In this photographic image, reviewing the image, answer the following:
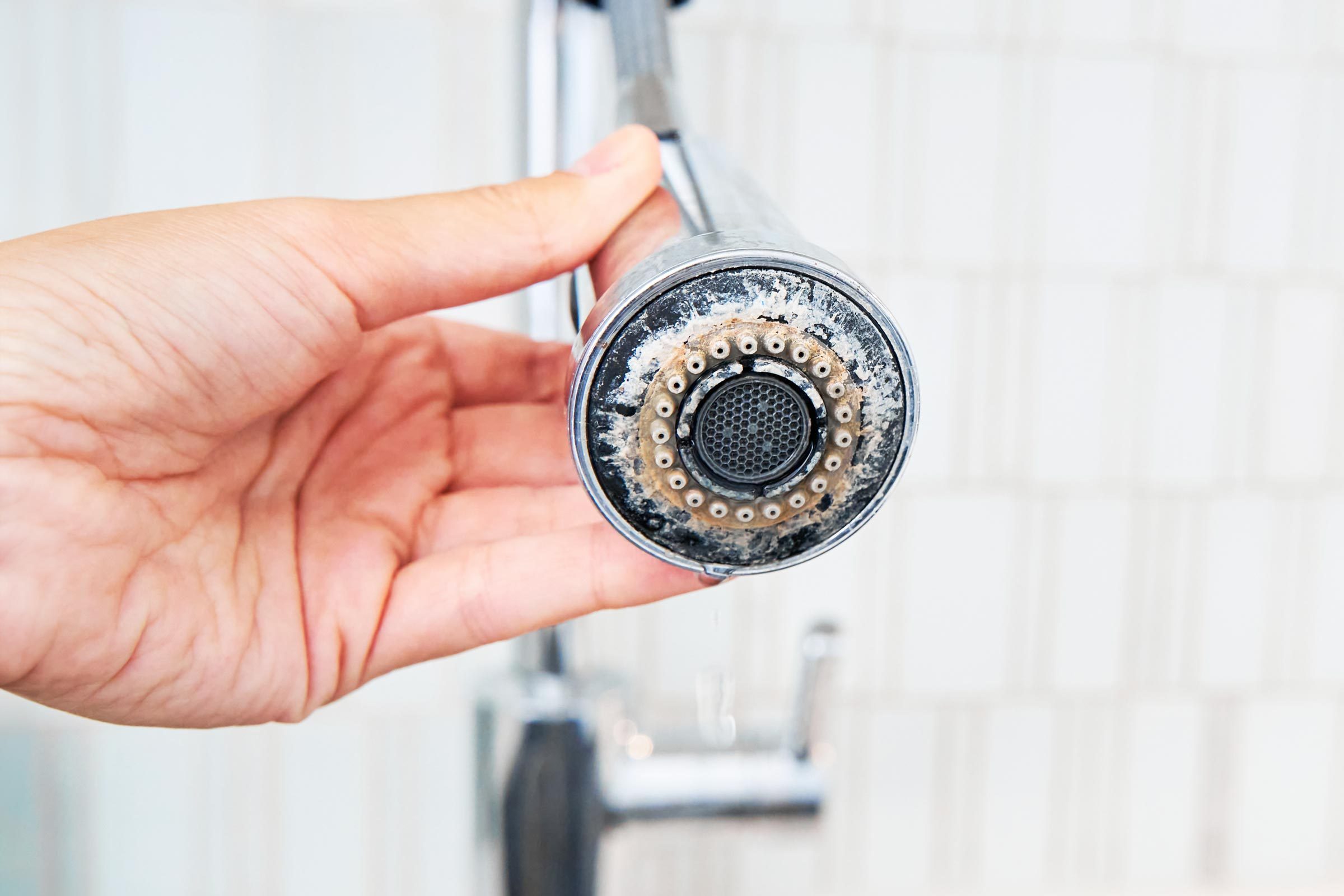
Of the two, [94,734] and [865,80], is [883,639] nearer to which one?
[865,80]

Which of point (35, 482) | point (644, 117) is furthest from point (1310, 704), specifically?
point (35, 482)

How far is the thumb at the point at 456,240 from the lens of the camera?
1.08 ft

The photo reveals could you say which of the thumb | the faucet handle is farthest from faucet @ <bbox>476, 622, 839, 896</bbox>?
the thumb

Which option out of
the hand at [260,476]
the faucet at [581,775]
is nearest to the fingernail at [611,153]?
the hand at [260,476]

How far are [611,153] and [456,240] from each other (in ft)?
0.23

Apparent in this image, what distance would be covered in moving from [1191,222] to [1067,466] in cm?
18

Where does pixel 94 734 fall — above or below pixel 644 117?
below

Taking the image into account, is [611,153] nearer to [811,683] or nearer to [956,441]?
[811,683]

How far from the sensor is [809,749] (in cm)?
51

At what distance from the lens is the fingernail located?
11.2 inches

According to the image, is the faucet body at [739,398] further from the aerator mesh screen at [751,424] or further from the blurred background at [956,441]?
the blurred background at [956,441]

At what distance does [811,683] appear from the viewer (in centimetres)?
51

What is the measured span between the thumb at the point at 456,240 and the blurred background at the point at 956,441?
0.28m

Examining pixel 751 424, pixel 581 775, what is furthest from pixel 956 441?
A: pixel 751 424
